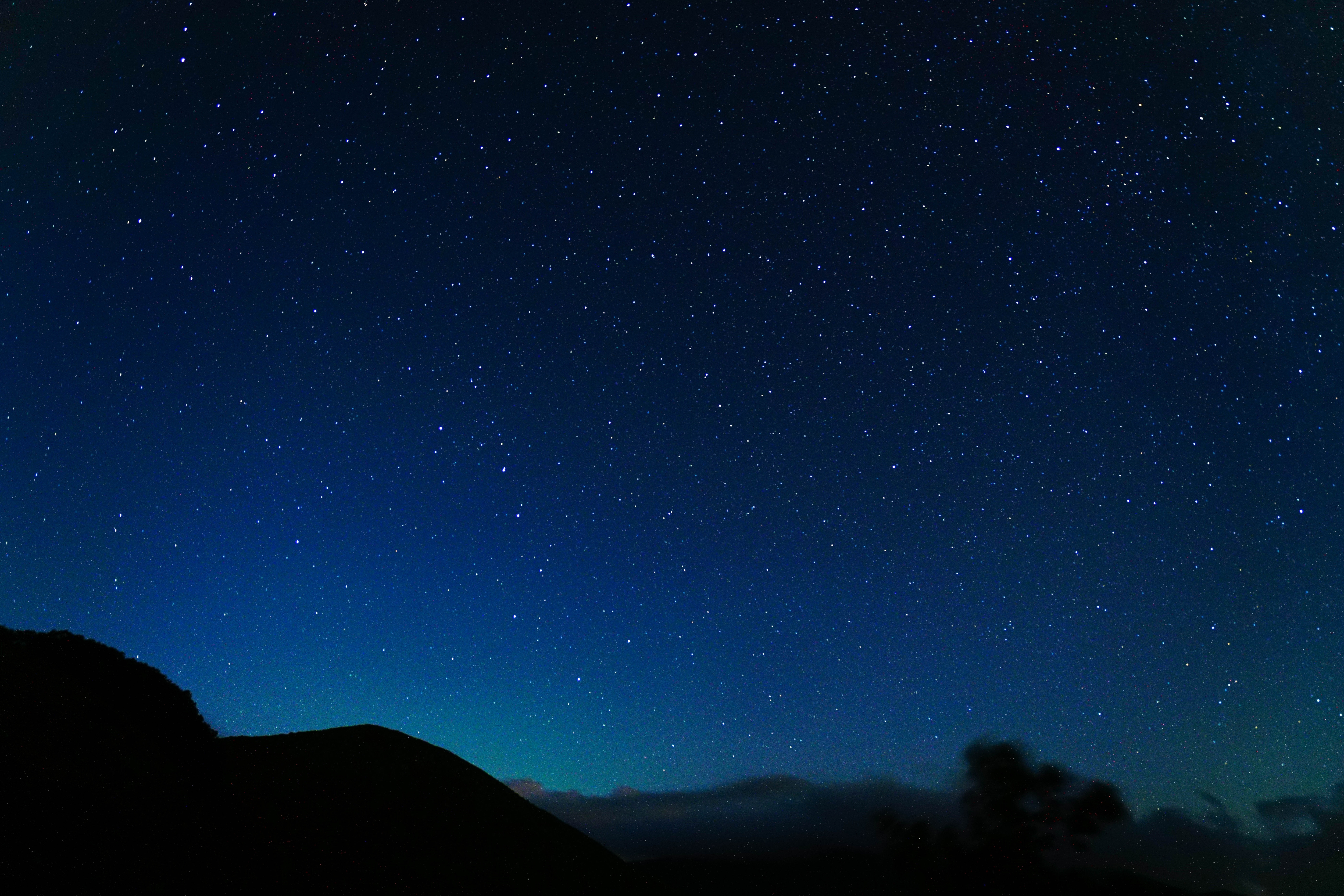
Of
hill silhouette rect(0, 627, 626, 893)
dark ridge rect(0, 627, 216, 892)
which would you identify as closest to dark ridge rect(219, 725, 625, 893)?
hill silhouette rect(0, 627, 626, 893)

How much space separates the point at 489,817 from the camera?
3011 cm

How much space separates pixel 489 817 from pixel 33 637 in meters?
15.4

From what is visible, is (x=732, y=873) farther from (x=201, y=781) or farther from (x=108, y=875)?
(x=108, y=875)

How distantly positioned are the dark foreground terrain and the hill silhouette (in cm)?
5

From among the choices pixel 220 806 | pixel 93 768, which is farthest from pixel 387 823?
pixel 93 768

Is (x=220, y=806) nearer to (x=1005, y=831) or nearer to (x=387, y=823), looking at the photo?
(x=387, y=823)

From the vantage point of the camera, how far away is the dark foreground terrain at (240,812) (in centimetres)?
1484

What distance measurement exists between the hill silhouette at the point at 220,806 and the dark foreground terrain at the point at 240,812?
1.8 inches

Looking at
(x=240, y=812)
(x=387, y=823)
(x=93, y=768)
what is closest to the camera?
(x=93, y=768)

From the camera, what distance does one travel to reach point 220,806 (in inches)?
809

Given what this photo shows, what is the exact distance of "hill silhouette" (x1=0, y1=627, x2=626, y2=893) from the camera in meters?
14.8

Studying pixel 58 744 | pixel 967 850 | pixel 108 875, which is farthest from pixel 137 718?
pixel 967 850

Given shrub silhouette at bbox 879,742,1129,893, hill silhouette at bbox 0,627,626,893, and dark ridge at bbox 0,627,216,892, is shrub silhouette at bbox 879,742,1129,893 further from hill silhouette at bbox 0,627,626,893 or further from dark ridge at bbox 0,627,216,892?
dark ridge at bbox 0,627,216,892

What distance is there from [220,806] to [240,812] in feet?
4.09
